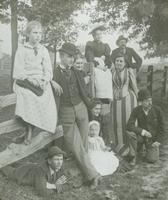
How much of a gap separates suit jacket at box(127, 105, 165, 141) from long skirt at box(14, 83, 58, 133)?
53.0 inches

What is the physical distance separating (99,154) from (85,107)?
73 cm

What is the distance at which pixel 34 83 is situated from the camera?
16.2 feet

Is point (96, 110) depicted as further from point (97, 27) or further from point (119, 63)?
point (97, 27)

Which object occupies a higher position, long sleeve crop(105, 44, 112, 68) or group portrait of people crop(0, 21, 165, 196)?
long sleeve crop(105, 44, 112, 68)

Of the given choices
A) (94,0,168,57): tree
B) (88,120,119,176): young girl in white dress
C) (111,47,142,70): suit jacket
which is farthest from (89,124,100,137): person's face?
(94,0,168,57): tree

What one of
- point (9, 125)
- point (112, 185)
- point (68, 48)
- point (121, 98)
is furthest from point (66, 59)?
point (112, 185)

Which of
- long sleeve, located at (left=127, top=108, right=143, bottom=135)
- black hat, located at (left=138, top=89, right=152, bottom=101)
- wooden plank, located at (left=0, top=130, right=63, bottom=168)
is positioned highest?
black hat, located at (left=138, top=89, right=152, bottom=101)

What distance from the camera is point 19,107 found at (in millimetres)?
4824

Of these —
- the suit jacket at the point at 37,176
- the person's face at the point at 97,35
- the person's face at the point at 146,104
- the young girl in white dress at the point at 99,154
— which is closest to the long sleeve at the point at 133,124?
the person's face at the point at 146,104

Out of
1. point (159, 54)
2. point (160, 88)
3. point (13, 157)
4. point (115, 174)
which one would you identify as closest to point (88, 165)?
point (115, 174)

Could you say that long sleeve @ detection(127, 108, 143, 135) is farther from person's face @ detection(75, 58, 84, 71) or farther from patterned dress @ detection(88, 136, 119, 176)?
person's face @ detection(75, 58, 84, 71)

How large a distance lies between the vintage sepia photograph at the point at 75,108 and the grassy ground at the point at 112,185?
12 millimetres

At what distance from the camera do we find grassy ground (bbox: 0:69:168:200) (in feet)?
15.1

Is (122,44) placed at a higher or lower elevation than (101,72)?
higher
